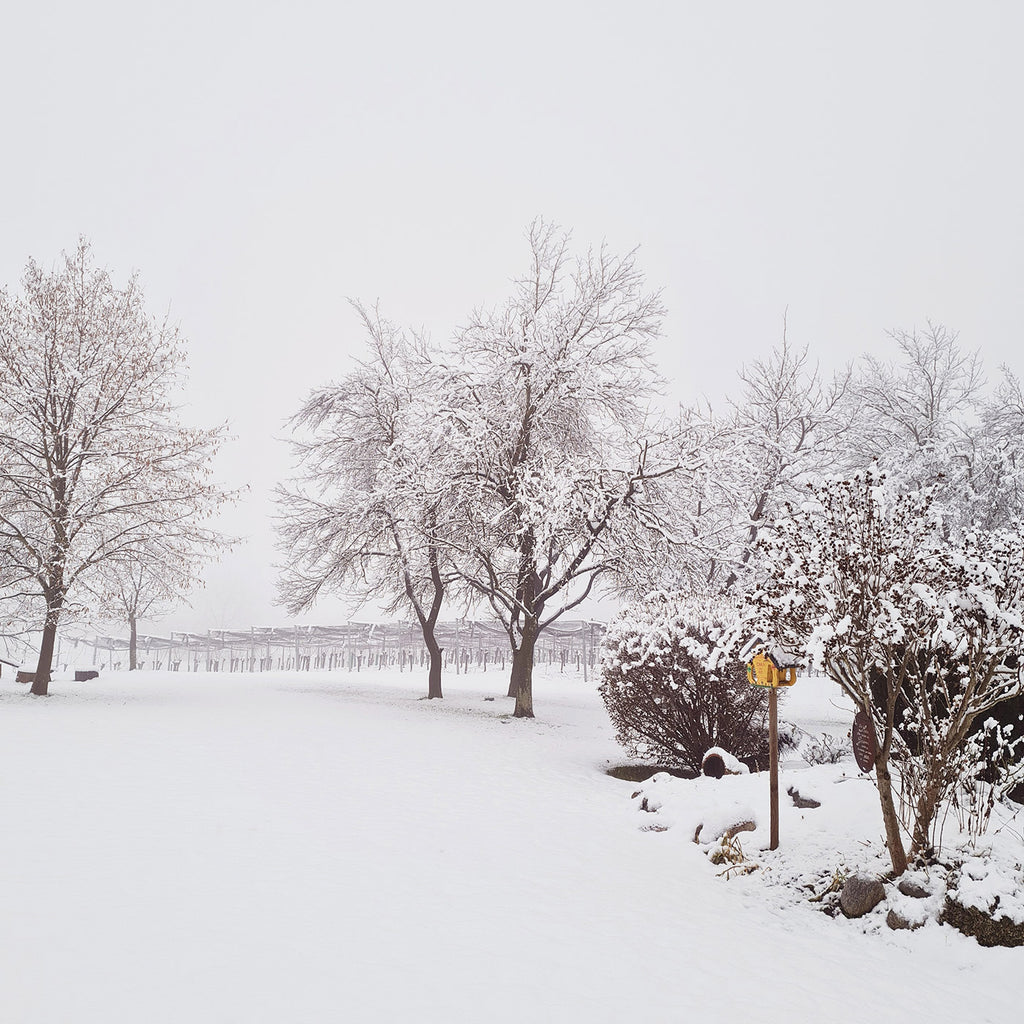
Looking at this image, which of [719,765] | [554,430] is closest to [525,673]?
[554,430]

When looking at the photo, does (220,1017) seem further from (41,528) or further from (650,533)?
(41,528)

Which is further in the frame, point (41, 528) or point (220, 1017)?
point (41, 528)

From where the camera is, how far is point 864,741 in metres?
4.88

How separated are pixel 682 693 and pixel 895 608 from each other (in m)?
5.32

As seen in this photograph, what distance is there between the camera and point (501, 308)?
17.1 meters

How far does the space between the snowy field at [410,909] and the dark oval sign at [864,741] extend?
2.52 ft

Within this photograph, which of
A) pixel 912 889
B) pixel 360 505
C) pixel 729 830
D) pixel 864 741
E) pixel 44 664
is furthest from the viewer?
pixel 360 505

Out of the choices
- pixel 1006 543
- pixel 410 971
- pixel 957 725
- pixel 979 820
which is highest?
pixel 1006 543

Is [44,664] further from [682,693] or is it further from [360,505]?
[682,693]

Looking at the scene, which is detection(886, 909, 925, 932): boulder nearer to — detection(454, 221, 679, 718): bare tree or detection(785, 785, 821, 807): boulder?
detection(785, 785, 821, 807): boulder

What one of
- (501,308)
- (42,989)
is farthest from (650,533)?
(42,989)

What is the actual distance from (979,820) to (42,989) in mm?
5698

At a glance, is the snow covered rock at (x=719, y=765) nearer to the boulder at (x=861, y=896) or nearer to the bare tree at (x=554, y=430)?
the boulder at (x=861, y=896)

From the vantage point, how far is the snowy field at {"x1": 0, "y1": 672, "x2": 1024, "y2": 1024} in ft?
10.4
